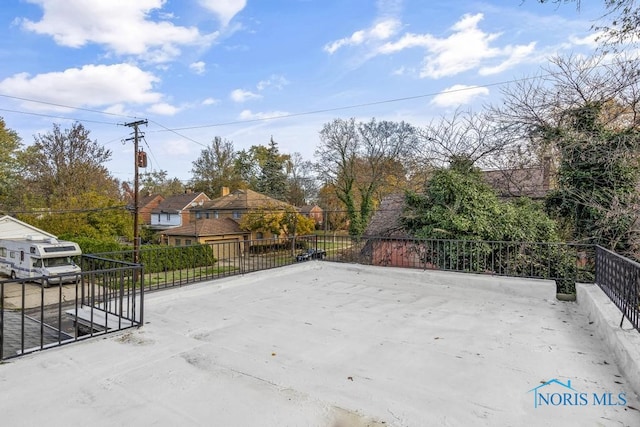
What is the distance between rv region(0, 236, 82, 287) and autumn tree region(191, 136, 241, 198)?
19354 millimetres

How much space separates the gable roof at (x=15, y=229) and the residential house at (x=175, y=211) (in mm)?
11988

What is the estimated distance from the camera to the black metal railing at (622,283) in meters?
2.71

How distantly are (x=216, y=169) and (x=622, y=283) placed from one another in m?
34.0

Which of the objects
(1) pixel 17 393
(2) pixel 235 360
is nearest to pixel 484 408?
(2) pixel 235 360

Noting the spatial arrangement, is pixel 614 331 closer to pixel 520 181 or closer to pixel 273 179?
pixel 520 181

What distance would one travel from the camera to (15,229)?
16.6 m

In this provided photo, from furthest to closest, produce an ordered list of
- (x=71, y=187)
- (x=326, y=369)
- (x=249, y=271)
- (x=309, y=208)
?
(x=309, y=208) < (x=71, y=187) < (x=249, y=271) < (x=326, y=369)

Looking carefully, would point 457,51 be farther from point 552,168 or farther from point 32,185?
point 32,185

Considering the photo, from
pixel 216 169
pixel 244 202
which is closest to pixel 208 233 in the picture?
pixel 244 202

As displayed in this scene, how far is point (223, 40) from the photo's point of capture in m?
10.3

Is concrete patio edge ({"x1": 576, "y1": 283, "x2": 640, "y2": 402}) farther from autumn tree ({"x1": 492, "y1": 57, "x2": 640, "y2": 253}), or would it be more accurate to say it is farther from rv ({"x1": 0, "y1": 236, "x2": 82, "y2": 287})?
rv ({"x1": 0, "y1": 236, "x2": 82, "y2": 287})

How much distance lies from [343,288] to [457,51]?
23.6 feet

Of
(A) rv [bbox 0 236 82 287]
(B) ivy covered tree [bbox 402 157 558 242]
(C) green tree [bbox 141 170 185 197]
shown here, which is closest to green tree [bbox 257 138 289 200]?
(C) green tree [bbox 141 170 185 197]

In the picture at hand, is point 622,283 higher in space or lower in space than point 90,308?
A: higher
